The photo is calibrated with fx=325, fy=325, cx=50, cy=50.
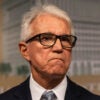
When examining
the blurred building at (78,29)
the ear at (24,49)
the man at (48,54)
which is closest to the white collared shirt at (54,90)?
the man at (48,54)

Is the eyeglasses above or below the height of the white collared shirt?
above

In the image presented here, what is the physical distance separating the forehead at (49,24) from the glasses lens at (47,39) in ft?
0.07

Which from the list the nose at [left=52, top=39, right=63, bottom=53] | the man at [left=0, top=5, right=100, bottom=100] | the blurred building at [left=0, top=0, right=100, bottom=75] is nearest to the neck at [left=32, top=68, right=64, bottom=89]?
the man at [left=0, top=5, right=100, bottom=100]

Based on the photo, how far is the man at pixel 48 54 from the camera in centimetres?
124

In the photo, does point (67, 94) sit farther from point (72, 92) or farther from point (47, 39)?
point (47, 39)

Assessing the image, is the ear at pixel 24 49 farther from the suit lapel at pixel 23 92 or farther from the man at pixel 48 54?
the suit lapel at pixel 23 92

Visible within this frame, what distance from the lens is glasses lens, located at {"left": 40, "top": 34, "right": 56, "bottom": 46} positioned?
49.2 inches

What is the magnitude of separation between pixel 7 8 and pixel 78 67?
64 cm

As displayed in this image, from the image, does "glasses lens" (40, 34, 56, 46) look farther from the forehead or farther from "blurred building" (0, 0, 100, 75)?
"blurred building" (0, 0, 100, 75)

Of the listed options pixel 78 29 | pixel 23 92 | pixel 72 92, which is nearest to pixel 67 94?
pixel 72 92

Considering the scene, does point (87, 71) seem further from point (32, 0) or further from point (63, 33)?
point (63, 33)

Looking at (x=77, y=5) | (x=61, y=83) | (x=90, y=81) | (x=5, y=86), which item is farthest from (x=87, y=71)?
(x=61, y=83)

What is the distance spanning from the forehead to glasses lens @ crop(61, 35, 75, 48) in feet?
0.08

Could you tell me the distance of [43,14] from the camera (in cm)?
131
